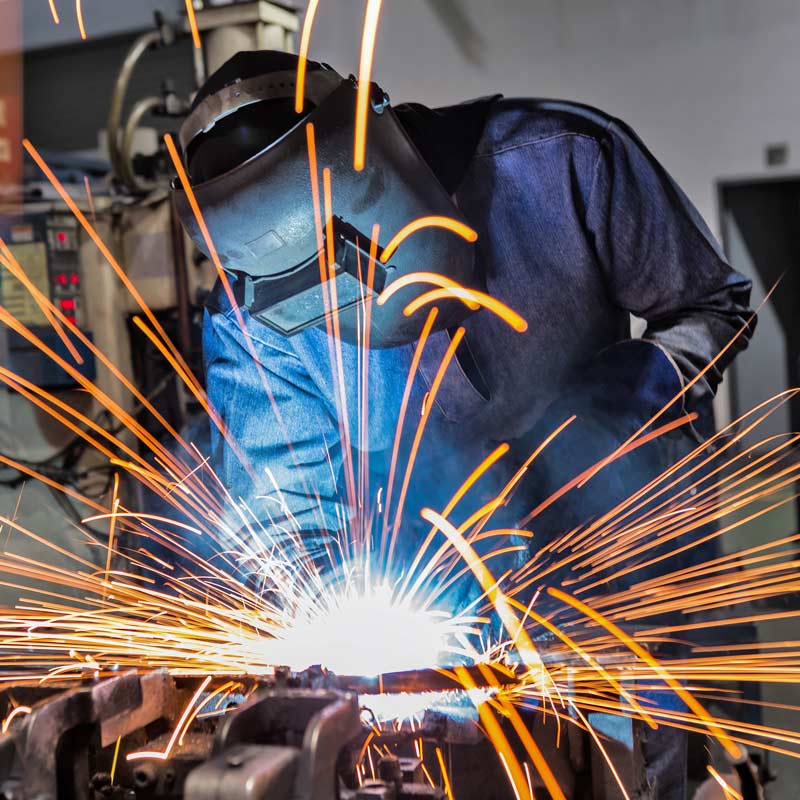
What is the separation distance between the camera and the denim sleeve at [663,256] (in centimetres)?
192

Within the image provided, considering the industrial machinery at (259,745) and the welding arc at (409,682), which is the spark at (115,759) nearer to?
the industrial machinery at (259,745)

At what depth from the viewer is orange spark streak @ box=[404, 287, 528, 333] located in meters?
1.61

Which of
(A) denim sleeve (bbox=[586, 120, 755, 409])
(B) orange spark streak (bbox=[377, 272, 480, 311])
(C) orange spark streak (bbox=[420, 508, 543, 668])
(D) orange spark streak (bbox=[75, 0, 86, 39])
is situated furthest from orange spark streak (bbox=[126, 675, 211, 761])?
(D) orange spark streak (bbox=[75, 0, 86, 39])

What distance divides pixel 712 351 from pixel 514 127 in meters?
0.59

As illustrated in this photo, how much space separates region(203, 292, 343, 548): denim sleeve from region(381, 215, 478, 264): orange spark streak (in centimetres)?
54

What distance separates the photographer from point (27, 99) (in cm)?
369

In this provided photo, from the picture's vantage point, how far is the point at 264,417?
2.01 metres

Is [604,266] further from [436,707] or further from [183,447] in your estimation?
[183,447]

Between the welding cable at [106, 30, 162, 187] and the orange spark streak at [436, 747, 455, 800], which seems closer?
the orange spark streak at [436, 747, 455, 800]

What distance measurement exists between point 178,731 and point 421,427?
3.27 feet

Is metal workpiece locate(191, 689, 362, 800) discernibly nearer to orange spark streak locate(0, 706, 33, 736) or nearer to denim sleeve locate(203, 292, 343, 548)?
orange spark streak locate(0, 706, 33, 736)

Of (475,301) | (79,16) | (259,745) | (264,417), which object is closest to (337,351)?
(264,417)

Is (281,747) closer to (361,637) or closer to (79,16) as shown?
(361,637)

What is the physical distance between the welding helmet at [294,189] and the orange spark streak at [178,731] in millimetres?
575
